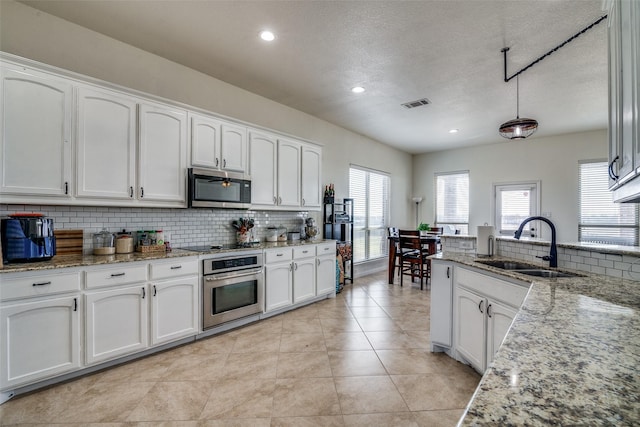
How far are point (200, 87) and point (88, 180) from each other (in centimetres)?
170

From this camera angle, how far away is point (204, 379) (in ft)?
7.43

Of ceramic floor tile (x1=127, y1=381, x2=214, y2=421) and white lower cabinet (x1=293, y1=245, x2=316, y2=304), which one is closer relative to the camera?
ceramic floor tile (x1=127, y1=381, x2=214, y2=421)

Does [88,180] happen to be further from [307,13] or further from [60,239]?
[307,13]

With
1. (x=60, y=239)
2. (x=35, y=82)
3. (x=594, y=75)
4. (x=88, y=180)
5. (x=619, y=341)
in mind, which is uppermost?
(x=594, y=75)

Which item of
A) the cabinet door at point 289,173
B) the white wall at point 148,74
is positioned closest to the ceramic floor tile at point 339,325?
the cabinet door at point 289,173

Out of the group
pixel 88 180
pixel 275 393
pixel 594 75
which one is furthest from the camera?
pixel 594 75

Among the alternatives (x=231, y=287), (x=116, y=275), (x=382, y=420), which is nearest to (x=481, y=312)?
(x=382, y=420)

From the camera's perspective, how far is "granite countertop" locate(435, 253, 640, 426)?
523mm

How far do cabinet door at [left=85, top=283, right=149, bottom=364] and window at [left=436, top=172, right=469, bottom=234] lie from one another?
651 centimetres

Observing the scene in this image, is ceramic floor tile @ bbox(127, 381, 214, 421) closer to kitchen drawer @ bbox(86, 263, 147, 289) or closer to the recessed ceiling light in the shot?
kitchen drawer @ bbox(86, 263, 147, 289)

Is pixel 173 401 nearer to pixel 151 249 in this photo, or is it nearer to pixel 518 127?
pixel 151 249

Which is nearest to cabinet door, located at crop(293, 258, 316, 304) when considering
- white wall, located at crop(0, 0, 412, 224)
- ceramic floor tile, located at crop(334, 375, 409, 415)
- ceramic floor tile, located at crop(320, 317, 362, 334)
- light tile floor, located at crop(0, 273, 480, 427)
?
ceramic floor tile, located at crop(320, 317, 362, 334)

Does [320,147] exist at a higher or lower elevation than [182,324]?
higher

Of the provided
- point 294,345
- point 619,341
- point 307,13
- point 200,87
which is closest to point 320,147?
point 200,87
